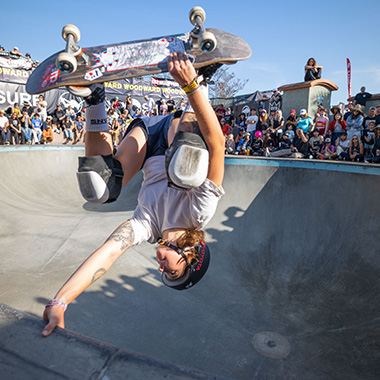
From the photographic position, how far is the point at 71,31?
230 centimetres

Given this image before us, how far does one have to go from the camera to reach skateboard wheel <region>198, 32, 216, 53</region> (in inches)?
87.9

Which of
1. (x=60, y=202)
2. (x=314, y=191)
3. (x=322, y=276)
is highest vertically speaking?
(x=314, y=191)

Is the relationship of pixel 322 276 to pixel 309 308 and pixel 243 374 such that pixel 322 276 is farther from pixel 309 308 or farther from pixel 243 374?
pixel 243 374

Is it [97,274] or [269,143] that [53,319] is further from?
[269,143]

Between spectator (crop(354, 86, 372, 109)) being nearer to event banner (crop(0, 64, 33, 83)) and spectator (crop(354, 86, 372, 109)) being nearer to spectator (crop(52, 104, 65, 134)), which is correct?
spectator (crop(52, 104, 65, 134))

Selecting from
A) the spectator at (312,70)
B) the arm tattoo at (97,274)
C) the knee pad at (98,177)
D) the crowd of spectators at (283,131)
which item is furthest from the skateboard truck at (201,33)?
the spectator at (312,70)

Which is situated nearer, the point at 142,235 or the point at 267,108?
the point at 142,235

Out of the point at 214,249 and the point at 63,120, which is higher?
the point at 63,120

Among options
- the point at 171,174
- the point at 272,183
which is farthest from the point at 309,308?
the point at 171,174

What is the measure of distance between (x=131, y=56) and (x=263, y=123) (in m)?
9.93

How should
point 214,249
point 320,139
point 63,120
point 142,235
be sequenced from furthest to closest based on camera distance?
point 63,120 < point 320,139 < point 214,249 < point 142,235

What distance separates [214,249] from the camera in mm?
6062

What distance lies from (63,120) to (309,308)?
14.8m

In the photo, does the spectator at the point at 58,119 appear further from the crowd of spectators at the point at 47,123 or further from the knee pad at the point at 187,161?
the knee pad at the point at 187,161
